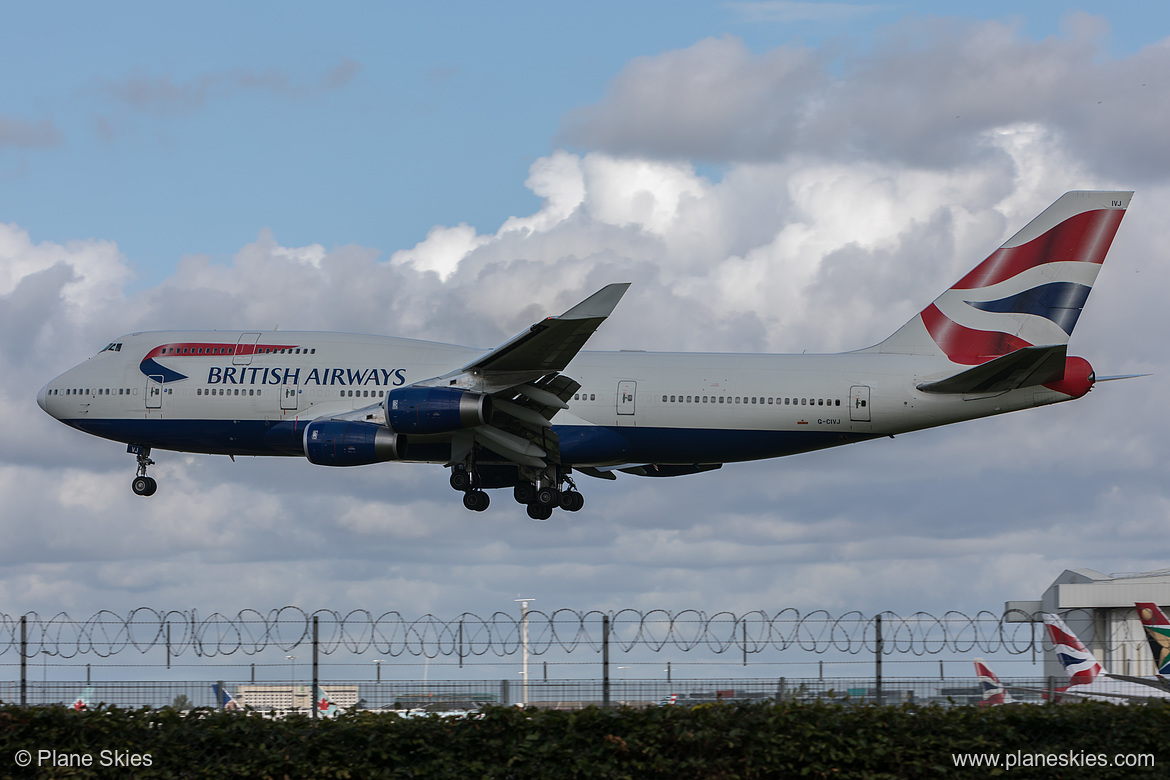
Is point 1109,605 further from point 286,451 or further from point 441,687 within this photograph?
point 441,687

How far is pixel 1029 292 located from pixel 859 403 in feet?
24.1

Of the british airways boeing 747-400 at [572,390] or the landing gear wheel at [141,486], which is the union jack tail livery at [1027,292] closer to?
the british airways boeing 747-400 at [572,390]

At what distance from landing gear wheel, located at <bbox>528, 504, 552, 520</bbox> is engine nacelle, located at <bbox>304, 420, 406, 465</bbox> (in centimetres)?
574

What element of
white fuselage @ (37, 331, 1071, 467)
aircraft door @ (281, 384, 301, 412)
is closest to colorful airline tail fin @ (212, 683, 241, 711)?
white fuselage @ (37, 331, 1071, 467)

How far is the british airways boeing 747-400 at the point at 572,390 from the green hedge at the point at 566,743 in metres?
21.1

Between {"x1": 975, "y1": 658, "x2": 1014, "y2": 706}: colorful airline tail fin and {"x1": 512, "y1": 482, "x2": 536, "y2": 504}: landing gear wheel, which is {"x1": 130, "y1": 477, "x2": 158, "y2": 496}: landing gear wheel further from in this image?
{"x1": 975, "y1": 658, "x2": 1014, "y2": 706}: colorful airline tail fin

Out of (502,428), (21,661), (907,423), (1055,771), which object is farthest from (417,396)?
(1055,771)

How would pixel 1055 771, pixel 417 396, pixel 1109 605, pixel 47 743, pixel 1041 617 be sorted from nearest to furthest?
1. pixel 47 743
2. pixel 1055 771
3. pixel 1041 617
4. pixel 417 396
5. pixel 1109 605

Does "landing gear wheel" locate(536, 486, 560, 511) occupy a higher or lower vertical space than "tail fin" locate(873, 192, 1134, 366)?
lower

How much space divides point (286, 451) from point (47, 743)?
25.7 metres

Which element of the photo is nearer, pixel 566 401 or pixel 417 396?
pixel 417 396

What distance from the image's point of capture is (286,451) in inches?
1523

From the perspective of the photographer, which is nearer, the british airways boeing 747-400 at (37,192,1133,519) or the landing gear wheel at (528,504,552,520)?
the british airways boeing 747-400 at (37,192,1133,519)

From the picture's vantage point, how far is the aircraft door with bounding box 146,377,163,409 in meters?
39.0
